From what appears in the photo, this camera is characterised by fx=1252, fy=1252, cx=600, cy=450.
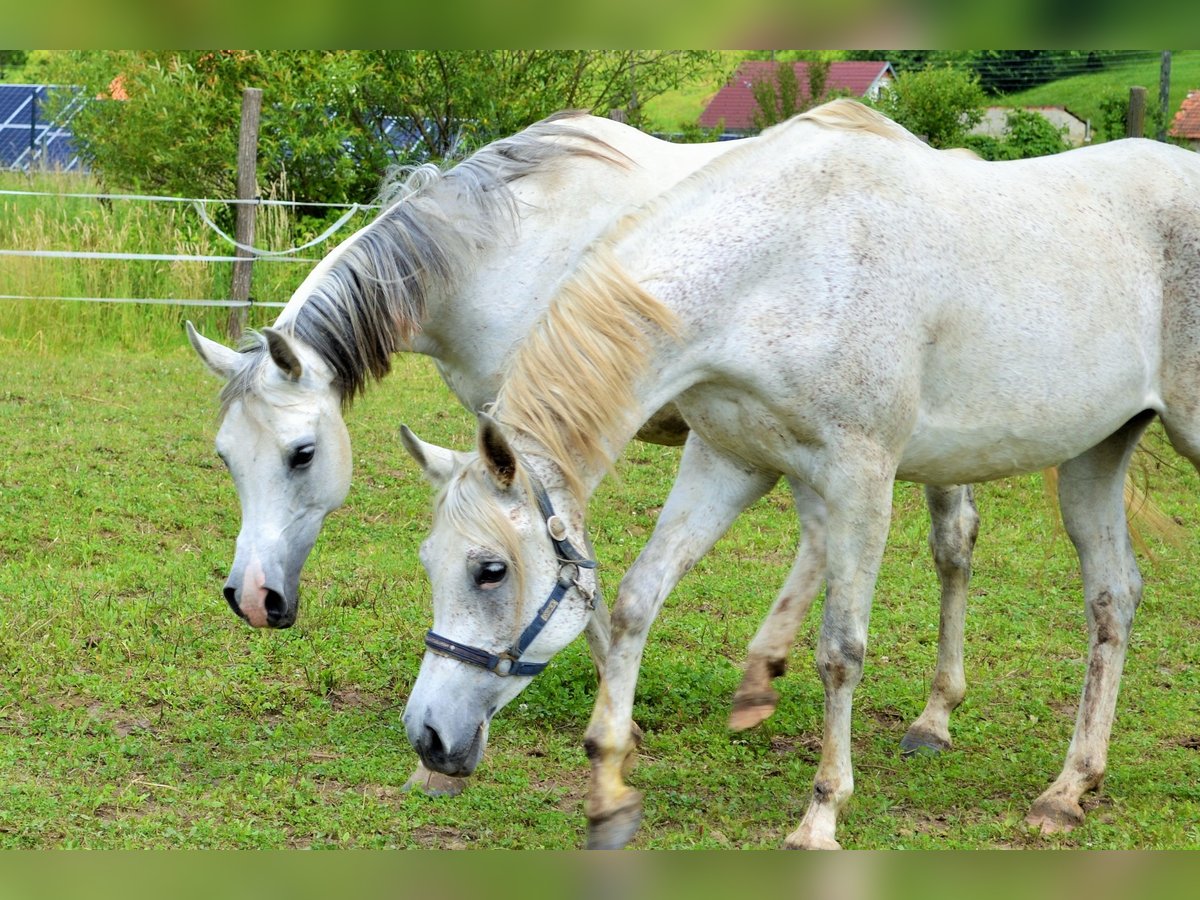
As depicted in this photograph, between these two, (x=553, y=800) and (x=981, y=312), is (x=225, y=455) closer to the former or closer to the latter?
(x=553, y=800)

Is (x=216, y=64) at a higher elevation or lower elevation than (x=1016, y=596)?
higher

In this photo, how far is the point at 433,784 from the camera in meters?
4.12

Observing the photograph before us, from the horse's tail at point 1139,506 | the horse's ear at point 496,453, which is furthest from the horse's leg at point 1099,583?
the horse's ear at point 496,453

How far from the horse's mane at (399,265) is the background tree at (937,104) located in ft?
56.9

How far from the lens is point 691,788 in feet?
Result: 14.0

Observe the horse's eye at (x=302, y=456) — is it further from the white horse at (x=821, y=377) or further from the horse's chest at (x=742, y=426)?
the horse's chest at (x=742, y=426)

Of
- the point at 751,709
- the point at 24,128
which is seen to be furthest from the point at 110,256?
the point at 24,128

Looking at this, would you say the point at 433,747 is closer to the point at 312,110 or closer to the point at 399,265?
the point at 399,265

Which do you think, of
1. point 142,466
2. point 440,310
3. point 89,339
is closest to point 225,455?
point 440,310

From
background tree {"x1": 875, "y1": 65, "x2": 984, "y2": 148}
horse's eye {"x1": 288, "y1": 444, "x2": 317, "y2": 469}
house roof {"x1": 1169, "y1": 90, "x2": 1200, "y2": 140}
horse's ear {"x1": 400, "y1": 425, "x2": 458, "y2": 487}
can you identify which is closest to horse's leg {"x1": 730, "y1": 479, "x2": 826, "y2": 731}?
horse's ear {"x1": 400, "y1": 425, "x2": 458, "y2": 487}

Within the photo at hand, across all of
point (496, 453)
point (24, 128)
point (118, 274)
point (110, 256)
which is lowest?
point (24, 128)

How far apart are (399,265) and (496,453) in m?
1.30

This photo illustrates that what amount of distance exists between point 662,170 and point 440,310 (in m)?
1.00

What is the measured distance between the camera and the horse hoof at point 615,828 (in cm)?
340
